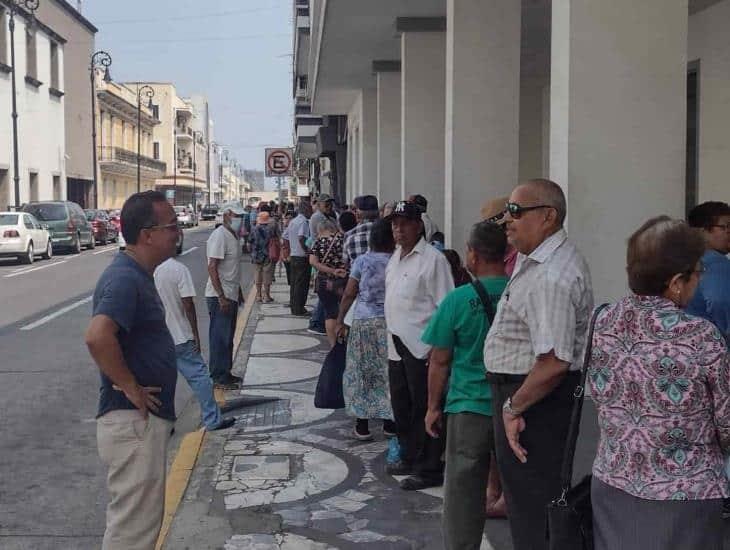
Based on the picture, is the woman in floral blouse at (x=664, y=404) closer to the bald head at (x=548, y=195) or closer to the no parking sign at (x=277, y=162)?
the bald head at (x=548, y=195)

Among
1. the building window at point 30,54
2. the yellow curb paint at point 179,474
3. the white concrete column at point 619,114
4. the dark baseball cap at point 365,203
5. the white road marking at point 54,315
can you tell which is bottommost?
the yellow curb paint at point 179,474

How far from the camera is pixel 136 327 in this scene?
3982mm

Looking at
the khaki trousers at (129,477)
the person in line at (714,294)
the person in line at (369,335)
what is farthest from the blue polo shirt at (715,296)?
the khaki trousers at (129,477)

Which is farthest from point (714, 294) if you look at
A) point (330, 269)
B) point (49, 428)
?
point (330, 269)

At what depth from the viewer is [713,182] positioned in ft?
36.0

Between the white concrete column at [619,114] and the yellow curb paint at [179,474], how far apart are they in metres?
3.15

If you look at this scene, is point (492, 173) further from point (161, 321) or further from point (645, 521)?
point (645, 521)

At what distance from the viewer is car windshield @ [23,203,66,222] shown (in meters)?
33.5

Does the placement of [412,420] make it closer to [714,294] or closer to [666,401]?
[714,294]

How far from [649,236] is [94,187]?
63651 millimetres

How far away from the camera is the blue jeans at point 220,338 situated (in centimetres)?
893

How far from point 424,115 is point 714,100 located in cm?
398

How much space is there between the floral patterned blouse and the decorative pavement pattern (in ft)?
8.01

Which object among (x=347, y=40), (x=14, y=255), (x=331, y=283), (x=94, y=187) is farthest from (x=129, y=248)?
(x=94, y=187)
